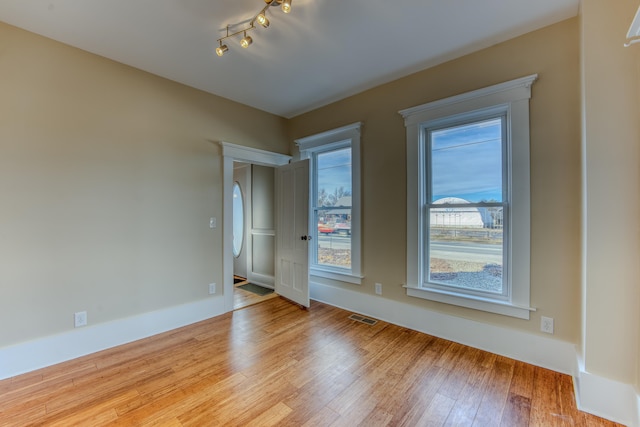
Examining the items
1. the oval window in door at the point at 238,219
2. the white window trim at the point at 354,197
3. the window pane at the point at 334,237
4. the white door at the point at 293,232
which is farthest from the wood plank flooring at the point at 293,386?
the oval window in door at the point at 238,219

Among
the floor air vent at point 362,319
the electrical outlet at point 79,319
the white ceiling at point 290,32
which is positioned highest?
the white ceiling at point 290,32

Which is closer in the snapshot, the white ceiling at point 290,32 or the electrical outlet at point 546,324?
the white ceiling at point 290,32

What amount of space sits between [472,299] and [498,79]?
2001 millimetres

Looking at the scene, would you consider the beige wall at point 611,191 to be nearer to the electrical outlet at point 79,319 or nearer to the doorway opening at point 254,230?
the doorway opening at point 254,230

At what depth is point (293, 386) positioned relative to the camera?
196 centimetres

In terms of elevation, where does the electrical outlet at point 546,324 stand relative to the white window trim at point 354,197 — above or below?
below

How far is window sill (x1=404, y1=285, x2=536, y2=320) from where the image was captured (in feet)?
7.53

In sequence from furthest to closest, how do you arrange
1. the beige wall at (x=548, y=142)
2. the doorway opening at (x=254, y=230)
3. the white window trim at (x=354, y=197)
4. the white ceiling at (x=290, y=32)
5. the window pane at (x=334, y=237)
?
the doorway opening at (x=254, y=230)
the window pane at (x=334, y=237)
the white window trim at (x=354, y=197)
the beige wall at (x=548, y=142)
the white ceiling at (x=290, y=32)

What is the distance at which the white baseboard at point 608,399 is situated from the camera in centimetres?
160

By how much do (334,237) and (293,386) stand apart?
2096 mm

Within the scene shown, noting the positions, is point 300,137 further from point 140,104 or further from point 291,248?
point 140,104

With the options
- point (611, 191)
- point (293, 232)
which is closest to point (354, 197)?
point (293, 232)

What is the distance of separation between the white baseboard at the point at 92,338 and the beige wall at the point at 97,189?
8 cm

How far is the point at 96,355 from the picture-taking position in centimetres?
241
